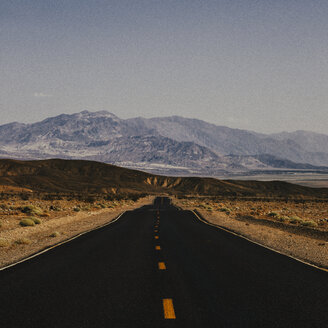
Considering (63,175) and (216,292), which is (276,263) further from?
(63,175)

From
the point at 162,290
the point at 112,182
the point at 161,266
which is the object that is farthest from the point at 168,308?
the point at 112,182

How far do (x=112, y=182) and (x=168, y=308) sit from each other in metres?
137

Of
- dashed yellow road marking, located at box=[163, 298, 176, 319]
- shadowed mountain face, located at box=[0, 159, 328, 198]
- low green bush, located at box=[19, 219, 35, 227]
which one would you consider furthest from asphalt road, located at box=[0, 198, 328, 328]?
shadowed mountain face, located at box=[0, 159, 328, 198]

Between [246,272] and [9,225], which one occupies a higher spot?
[246,272]

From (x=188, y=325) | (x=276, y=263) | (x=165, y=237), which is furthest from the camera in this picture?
(x=165, y=237)

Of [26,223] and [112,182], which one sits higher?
[112,182]

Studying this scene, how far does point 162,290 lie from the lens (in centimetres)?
829

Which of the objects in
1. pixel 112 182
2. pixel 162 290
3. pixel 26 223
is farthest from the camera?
pixel 112 182

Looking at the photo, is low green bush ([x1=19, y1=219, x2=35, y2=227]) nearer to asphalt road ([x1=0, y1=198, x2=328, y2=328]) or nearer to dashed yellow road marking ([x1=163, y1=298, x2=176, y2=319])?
asphalt road ([x1=0, y1=198, x2=328, y2=328])

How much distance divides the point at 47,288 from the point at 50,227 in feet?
61.3

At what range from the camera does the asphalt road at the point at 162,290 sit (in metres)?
6.45

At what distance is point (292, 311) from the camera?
22.7 feet

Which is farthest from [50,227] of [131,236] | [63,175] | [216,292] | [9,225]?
[63,175]

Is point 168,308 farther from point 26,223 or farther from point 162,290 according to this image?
point 26,223
